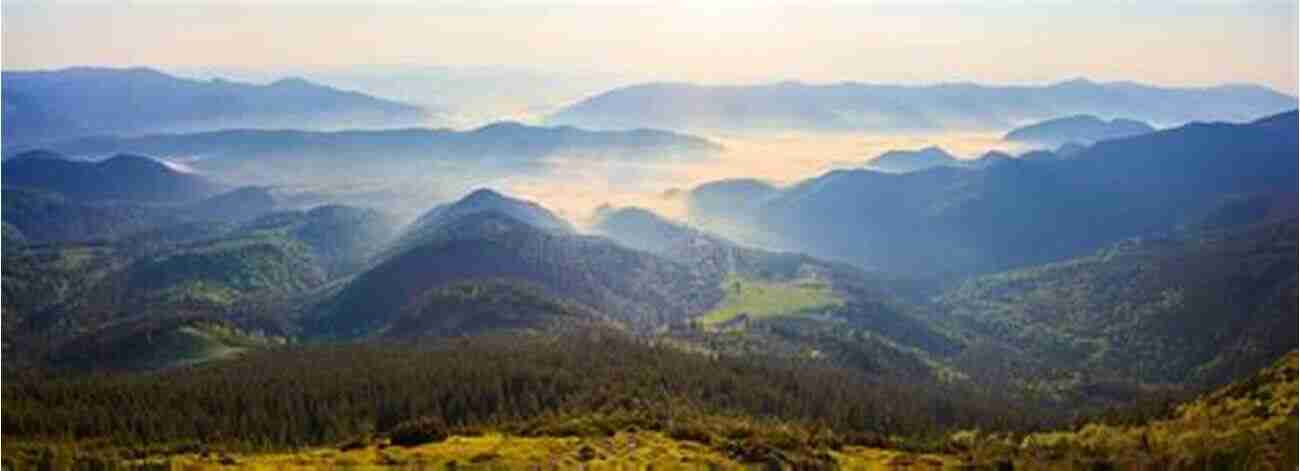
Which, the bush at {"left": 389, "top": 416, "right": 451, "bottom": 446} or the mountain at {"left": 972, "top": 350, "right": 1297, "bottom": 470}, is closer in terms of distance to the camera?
the mountain at {"left": 972, "top": 350, "right": 1297, "bottom": 470}

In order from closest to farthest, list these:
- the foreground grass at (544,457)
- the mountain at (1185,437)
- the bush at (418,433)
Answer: the mountain at (1185,437)
the foreground grass at (544,457)
the bush at (418,433)

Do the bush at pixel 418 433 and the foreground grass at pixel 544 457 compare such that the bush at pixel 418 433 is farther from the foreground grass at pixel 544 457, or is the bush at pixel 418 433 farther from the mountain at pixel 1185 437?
the mountain at pixel 1185 437

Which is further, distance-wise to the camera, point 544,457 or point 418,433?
point 418,433

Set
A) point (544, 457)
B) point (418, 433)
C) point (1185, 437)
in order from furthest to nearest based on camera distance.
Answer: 1. point (418, 433)
2. point (544, 457)
3. point (1185, 437)

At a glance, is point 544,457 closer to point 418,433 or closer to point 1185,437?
point 418,433

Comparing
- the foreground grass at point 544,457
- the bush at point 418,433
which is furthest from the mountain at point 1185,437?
the bush at point 418,433

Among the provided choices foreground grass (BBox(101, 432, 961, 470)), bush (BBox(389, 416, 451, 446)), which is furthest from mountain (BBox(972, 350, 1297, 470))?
bush (BBox(389, 416, 451, 446))

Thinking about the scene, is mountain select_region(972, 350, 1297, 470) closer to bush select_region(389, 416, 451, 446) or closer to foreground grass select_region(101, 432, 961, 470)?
foreground grass select_region(101, 432, 961, 470)

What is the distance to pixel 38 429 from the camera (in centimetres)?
16838

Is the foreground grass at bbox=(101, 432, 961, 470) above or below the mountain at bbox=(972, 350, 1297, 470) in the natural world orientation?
below

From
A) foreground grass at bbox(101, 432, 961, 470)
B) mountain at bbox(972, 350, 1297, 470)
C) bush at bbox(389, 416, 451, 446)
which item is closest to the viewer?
mountain at bbox(972, 350, 1297, 470)

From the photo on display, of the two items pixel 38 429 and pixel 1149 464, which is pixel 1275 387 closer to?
pixel 1149 464

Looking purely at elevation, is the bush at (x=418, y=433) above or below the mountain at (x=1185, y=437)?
below

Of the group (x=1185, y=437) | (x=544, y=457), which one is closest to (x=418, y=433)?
(x=544, y=457)
